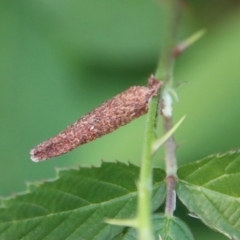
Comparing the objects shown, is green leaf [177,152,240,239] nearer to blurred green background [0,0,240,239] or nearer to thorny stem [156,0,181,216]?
thorny stem [156,0,181,216]

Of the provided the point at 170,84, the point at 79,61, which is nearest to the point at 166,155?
the point at 170,84

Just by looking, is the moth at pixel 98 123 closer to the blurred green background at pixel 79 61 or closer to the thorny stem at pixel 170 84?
the thorny stem at pixel 170 84

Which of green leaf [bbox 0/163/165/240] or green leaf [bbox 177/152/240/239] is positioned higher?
green leaf [bbox 0/163/165/240]

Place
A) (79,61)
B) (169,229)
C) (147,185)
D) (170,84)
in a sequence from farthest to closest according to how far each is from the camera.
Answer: (79,61), (170,84), (169,229), (147,185)

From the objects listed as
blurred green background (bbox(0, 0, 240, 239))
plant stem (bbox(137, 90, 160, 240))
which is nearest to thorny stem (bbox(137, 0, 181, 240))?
plant stem (bbox(137, 90, 160, 240))

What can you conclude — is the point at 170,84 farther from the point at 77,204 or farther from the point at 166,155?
the point at 77,204

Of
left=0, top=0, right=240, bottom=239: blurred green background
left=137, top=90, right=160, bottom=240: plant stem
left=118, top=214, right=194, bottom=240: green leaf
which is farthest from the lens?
left=0, top=0, right=240, bottom=239: blurred green background

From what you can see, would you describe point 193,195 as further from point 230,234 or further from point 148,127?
point 148,127
